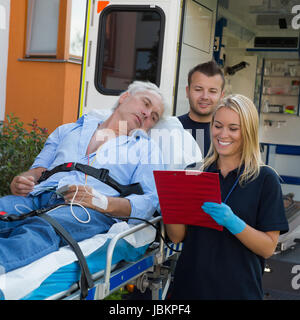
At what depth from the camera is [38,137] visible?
5422 millimetres

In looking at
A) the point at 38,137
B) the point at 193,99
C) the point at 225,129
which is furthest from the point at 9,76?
the point at 225,129

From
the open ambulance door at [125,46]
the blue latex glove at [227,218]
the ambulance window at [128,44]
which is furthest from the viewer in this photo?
the ambulance window at [128,44]

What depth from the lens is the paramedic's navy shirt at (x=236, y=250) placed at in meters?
2.17

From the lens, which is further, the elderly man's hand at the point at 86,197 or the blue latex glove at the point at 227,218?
the elderly man's hand at the point at 86,197

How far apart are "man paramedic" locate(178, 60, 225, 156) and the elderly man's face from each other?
0.92 ft

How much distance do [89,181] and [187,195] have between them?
0.82 m

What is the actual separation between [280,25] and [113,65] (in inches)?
127

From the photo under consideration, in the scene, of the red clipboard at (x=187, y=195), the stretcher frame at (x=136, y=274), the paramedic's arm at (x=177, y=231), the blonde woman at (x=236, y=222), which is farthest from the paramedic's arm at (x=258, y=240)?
the stretcher frame at (x=136, y=274)

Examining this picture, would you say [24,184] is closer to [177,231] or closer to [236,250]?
[177,231]

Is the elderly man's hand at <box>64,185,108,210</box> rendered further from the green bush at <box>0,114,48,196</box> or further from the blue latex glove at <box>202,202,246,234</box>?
the green bush at <box>0,114,48,196</box>

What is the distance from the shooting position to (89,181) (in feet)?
9.45

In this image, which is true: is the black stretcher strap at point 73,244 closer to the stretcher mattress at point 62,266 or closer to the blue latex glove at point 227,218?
the stretcher mattress at point 62,266
